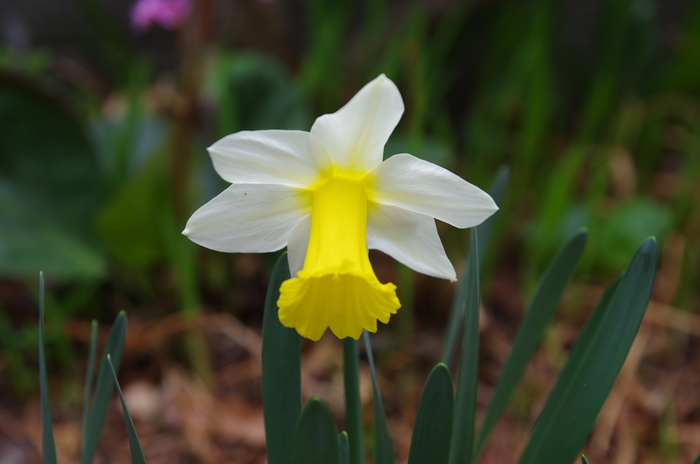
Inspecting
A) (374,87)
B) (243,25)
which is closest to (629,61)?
(243,25)

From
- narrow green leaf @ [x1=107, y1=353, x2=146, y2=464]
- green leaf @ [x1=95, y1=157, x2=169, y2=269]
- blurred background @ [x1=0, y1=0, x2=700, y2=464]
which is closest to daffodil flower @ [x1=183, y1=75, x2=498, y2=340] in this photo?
narrow green leaf @ [x1=107, y1=353, x2=146, y2=464]

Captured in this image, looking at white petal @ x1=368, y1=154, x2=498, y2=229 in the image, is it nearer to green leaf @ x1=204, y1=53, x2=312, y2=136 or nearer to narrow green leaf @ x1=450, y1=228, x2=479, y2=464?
narrow green leaf @ x1=450, y1=228, x2=479, y2=464

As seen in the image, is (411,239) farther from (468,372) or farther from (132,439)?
(132,439)

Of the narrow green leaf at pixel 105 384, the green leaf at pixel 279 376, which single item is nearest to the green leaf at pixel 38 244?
the narrow green leaf at pixel 105 384

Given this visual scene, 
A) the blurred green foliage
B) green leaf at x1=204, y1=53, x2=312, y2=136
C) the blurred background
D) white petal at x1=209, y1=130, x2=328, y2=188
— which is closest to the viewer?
white petal at x1=209, y1=130, x2=328, y2=188

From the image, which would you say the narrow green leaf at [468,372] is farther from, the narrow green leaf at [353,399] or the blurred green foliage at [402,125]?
the blurred green foliage at [402,125]

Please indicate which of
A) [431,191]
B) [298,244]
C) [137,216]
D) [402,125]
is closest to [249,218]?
[298,244]
